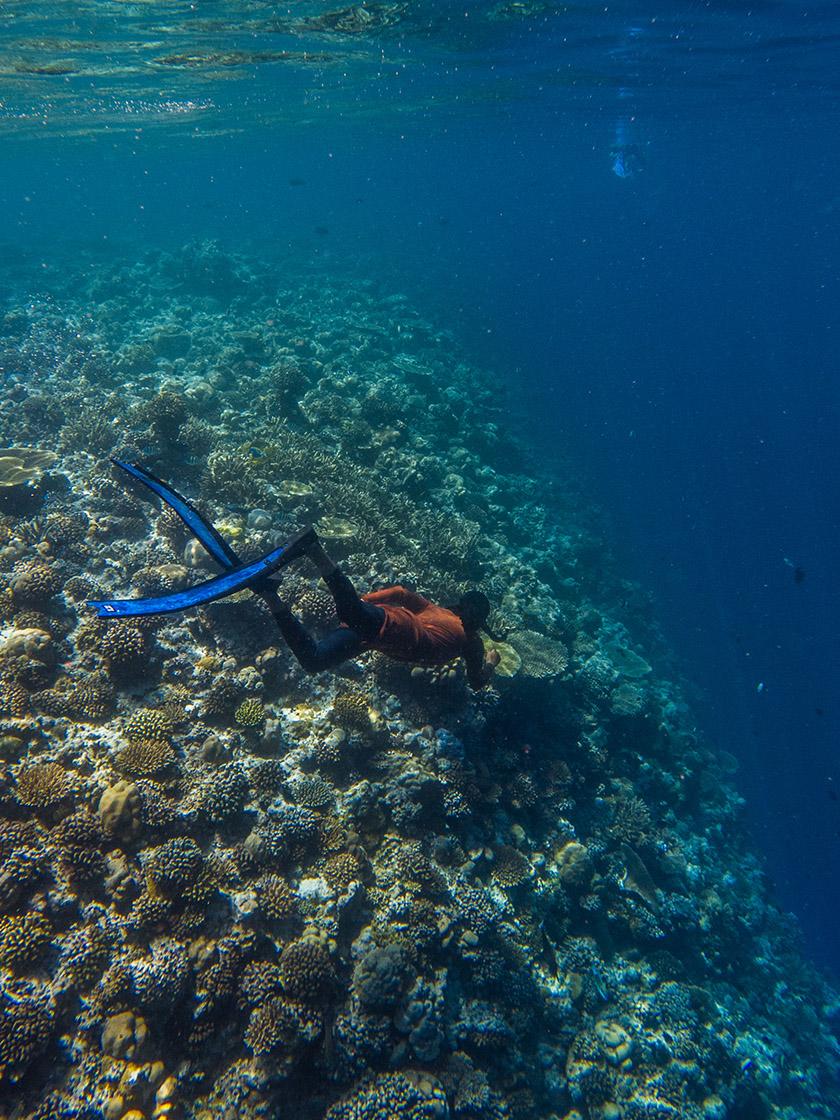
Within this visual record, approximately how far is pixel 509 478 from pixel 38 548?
1431cm

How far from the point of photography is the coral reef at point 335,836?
179 inches

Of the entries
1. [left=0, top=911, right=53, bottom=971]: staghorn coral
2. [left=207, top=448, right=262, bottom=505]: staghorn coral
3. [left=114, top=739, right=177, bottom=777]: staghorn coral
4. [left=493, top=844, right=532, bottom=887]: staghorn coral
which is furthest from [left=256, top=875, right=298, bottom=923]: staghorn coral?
[left=207, top=448, right=262, bottom=505]: staghorn coral

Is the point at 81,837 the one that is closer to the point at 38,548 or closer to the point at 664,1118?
the point at 38,548

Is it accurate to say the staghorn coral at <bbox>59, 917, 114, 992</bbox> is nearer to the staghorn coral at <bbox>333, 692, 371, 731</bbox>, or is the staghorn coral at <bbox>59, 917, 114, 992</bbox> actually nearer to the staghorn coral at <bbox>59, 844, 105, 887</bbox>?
the staghorn coral at <bbox>59, 844, 105, 887</bbox>

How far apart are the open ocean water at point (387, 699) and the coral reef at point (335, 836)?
0.14 feet

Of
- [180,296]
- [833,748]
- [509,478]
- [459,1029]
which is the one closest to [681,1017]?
[459,1029]

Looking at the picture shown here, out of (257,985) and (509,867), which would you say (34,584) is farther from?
(509,867)

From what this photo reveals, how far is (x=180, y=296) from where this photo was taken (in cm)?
2570

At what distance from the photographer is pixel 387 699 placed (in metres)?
7.56

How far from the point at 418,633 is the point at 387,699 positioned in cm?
197

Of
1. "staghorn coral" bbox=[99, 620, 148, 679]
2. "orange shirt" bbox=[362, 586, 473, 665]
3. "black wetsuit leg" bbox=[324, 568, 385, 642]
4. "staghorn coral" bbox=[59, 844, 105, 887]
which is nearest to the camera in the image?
"staghorn coral" bbox=[59, 844, 105, 887]

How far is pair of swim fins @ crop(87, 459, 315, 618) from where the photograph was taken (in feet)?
13.8

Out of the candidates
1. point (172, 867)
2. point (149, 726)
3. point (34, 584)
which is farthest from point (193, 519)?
point (34, 584)

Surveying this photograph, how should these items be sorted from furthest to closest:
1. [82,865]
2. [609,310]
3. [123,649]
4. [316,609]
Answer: [609,310] < [316,609] < [123,649] < [82,865]
